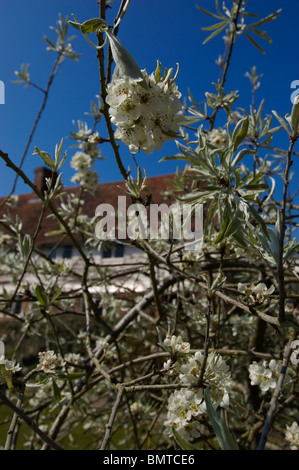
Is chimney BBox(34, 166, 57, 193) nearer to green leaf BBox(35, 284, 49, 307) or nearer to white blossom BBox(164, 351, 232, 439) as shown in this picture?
green leaf BBox(35, 284, 49, 307)

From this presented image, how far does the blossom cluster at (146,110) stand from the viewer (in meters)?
Answer: 0.90

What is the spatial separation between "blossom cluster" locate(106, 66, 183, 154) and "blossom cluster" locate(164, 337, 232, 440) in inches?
25.0

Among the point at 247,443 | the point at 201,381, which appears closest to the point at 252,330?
the point at 247,443

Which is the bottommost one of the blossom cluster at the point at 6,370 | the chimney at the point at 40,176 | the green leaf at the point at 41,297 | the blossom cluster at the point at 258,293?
the blossom cluster at the point at 6,370

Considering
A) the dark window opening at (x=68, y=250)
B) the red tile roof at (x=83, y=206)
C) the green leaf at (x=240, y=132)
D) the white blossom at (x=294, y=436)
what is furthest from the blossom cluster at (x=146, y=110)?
the dark window opening at (x=68, y=250)

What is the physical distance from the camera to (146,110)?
0.91 metres

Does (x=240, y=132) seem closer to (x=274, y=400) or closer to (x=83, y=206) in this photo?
(x=274, y=400)

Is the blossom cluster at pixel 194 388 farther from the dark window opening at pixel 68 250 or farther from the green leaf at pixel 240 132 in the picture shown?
the dark window opening at pixel 68 250

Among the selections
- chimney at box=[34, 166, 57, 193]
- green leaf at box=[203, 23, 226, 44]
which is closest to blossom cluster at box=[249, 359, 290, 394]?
green leaf at box=[203, 23, 226, 44]

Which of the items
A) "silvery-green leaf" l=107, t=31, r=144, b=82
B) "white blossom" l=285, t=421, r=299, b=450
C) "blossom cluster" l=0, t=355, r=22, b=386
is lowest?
"white blossom" l=285, t=421, r=299, b=450

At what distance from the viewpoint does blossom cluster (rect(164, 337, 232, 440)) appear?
3.48 feet

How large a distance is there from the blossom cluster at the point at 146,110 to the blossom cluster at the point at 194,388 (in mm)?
634
